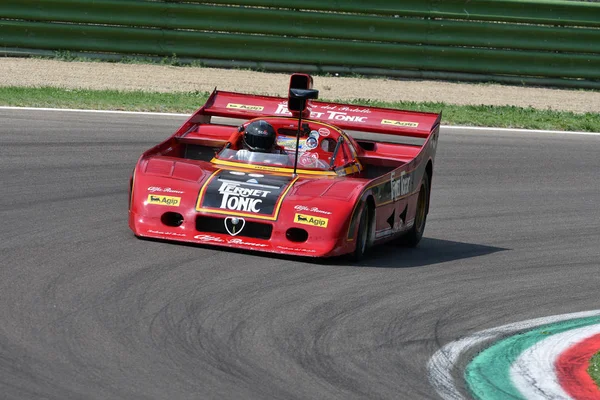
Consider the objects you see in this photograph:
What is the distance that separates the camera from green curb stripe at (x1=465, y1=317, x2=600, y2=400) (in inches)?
229

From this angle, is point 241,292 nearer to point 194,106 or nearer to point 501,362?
point 501,362

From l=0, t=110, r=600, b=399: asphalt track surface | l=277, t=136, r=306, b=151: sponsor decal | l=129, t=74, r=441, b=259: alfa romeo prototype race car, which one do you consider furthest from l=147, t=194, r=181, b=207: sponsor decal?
l=277, t=136, r=306, b=151: sponsor decal

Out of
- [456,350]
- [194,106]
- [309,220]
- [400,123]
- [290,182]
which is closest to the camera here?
[456,350]

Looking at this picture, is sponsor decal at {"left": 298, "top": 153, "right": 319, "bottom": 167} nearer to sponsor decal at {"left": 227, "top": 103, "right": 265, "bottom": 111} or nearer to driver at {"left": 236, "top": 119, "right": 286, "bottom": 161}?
driver at {"left": 236, "top": 119, "right": 286, "bottom": 161}

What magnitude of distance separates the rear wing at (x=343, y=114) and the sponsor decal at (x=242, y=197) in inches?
84.9

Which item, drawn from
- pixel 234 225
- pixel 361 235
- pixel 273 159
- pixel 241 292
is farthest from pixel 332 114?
pixel 241 292

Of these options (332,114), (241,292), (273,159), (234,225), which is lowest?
(241,292)

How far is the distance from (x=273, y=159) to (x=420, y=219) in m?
1.63

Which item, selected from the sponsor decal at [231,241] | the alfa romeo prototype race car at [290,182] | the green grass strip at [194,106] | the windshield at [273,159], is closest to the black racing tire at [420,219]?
the alfa romeo prototype race car at [290,182]

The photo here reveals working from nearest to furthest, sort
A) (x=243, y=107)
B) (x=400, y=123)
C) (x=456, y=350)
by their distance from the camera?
(x=456, y=350), (x=400, y=123), (x=243, y=107)

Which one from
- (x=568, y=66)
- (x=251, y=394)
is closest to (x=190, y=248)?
(x=251, y=394)

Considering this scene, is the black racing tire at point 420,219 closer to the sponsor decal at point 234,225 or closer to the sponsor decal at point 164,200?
the sponsor decal at point 234,225

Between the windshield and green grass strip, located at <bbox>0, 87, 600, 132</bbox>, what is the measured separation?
6114 mm

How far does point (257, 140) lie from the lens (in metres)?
10.0
